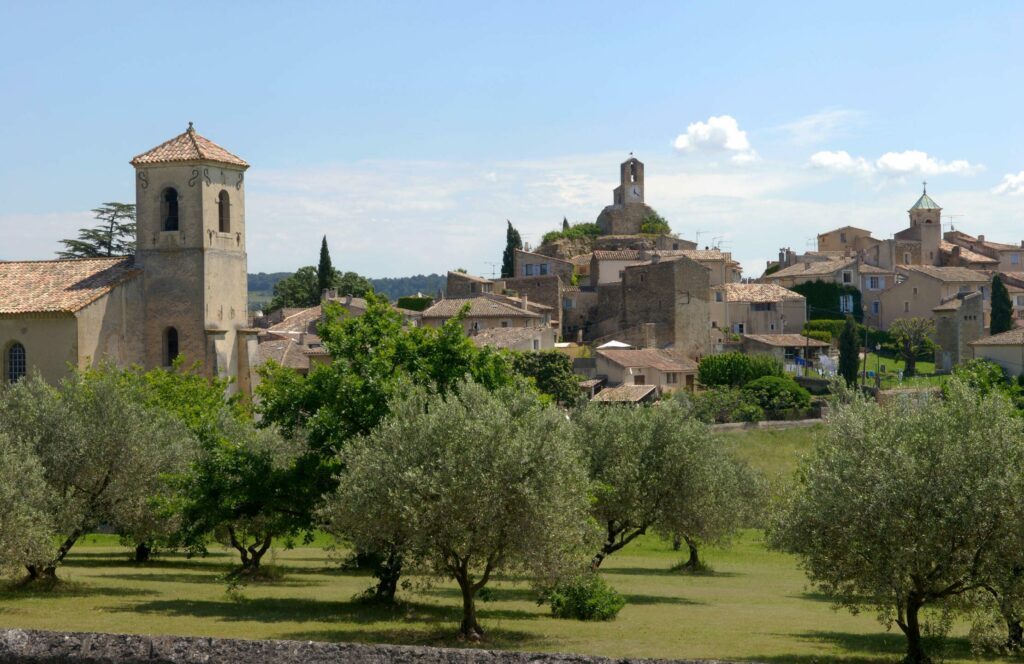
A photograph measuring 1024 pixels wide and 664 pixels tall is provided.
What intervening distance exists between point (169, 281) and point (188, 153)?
5.32 m

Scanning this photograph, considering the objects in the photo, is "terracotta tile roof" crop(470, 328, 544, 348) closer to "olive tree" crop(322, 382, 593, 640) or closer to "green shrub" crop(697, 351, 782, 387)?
"green shrub" crop(697, 351, 782, 387)

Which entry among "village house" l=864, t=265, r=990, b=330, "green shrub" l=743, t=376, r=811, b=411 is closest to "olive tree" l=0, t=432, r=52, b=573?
"green shrub" l=743, t=376, r=811, b=411

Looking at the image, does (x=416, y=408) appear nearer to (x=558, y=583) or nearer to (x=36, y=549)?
(x=558, y=583)

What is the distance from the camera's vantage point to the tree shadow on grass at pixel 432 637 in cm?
2600

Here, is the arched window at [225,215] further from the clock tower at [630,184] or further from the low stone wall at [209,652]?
the clock tower at [630,184]

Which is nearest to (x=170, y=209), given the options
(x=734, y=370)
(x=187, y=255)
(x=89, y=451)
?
(x=187, y=255)

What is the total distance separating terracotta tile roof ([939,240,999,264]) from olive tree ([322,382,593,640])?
11414 cm

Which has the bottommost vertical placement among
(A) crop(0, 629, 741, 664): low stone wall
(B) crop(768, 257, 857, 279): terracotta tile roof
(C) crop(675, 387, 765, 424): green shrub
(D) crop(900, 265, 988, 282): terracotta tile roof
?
(C) crop(675, 387, 765, 424): green shrub

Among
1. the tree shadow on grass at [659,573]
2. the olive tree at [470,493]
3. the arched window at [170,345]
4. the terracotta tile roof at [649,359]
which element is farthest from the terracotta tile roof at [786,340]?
the olive tree at [470,493]

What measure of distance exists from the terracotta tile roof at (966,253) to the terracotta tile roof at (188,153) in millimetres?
93578

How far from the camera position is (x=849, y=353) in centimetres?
8881

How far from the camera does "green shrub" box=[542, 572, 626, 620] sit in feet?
101

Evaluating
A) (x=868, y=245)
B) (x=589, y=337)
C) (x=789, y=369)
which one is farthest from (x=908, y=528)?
(x=868, y=245)

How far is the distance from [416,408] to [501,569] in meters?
3.63
